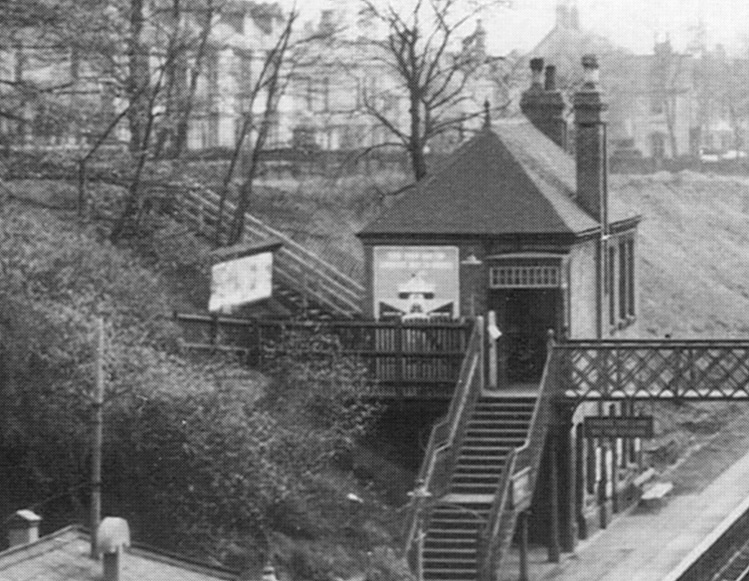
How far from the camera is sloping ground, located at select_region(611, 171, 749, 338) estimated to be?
75.1m

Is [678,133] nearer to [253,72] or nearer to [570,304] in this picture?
[253,72]

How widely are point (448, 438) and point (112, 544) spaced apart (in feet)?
55.5

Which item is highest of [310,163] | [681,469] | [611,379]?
[310,163]

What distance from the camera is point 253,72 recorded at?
217 ft

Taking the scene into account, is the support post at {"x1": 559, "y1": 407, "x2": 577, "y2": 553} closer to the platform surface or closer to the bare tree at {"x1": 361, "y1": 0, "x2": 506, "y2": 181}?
the platform surface

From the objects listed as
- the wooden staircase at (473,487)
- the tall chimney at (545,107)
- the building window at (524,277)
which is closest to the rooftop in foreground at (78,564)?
the wooden staircase at (473,487)

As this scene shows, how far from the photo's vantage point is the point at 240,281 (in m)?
46.2

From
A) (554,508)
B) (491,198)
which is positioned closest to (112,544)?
(554,508)

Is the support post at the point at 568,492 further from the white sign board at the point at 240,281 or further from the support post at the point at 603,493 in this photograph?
the white sign board at the point at 240,281

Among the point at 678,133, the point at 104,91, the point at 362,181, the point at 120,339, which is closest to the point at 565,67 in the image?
the point at 678,133

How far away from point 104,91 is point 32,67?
2577mm

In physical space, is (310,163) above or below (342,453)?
above

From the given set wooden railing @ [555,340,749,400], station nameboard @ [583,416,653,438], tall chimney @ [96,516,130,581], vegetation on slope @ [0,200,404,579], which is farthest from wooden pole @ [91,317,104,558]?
wooden railing @ [555,340,749,400]

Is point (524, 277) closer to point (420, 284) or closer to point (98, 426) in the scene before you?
point (420, 284)
